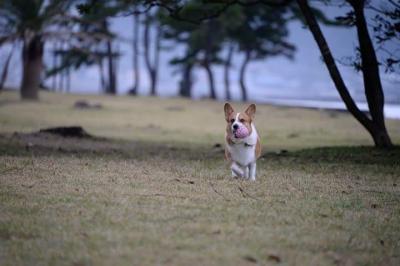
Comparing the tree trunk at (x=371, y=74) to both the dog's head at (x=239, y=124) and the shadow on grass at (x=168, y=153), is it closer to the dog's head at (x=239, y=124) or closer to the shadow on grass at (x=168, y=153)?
the shadow on grass at (x=168, y=153)

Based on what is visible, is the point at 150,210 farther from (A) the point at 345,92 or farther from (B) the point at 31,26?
(B) the point at 31,26

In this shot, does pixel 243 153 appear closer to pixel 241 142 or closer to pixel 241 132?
pixel 241 142

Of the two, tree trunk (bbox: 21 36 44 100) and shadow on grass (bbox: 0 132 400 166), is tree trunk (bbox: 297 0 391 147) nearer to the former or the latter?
shadow on grass (bbox: 0 132 400 166)

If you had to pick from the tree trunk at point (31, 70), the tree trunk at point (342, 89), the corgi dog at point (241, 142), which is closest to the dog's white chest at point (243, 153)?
the corgi dog at point (241, 142)

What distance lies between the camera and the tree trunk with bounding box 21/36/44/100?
31594 mm

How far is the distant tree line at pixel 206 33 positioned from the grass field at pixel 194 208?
177cm

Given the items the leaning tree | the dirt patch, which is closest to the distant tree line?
the leaning tree

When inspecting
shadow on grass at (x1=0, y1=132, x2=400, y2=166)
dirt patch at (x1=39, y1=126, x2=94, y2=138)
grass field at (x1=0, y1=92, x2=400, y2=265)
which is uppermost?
grass field at (x1=0, y1=92, x2=400, y2=265)

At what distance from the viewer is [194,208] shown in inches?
241

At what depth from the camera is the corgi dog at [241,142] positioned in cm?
766

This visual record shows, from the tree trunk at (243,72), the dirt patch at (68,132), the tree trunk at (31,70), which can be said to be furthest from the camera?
the tree trunk at (243,72)

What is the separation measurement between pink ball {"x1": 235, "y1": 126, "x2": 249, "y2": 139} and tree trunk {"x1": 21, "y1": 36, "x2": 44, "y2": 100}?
1004 inches

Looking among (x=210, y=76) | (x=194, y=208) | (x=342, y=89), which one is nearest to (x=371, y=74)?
(x=342, y=89)

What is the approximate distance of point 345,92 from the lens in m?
12.7
